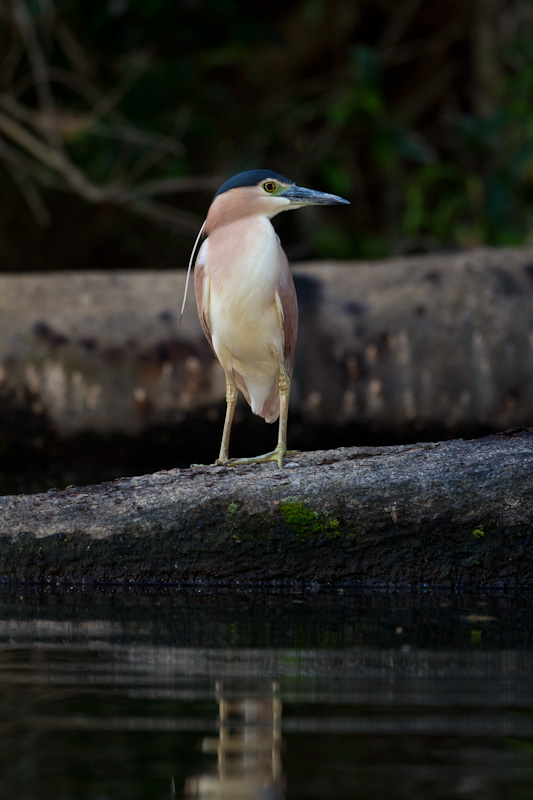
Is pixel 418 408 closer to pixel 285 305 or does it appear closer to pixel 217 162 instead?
pixel 285 305

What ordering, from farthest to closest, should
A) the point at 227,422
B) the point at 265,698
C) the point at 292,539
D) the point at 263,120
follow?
the point at 263,120 < the point at 227,422 < the point at 292,539 < the point at 265,698

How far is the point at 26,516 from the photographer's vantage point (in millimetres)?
3812

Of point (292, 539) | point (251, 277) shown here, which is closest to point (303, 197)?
point (251, 277)

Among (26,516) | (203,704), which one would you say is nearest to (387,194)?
(26,516)

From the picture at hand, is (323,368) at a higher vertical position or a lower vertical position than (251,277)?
higher

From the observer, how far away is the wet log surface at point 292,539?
372cm

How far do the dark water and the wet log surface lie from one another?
10.5 inches

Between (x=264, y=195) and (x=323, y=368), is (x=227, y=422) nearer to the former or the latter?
(x=264, y=195)

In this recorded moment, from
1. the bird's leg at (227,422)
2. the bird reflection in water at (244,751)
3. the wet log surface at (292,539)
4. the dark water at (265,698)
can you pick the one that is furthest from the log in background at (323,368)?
the bird reflection in water at (244,751)

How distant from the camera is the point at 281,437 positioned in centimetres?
444

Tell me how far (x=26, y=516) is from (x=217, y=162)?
381 inches

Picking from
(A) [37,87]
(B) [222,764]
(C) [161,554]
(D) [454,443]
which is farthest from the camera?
(A) [37,87]

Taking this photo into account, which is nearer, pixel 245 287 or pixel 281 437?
pixel 245 287

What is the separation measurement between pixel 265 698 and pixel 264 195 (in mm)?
2535
